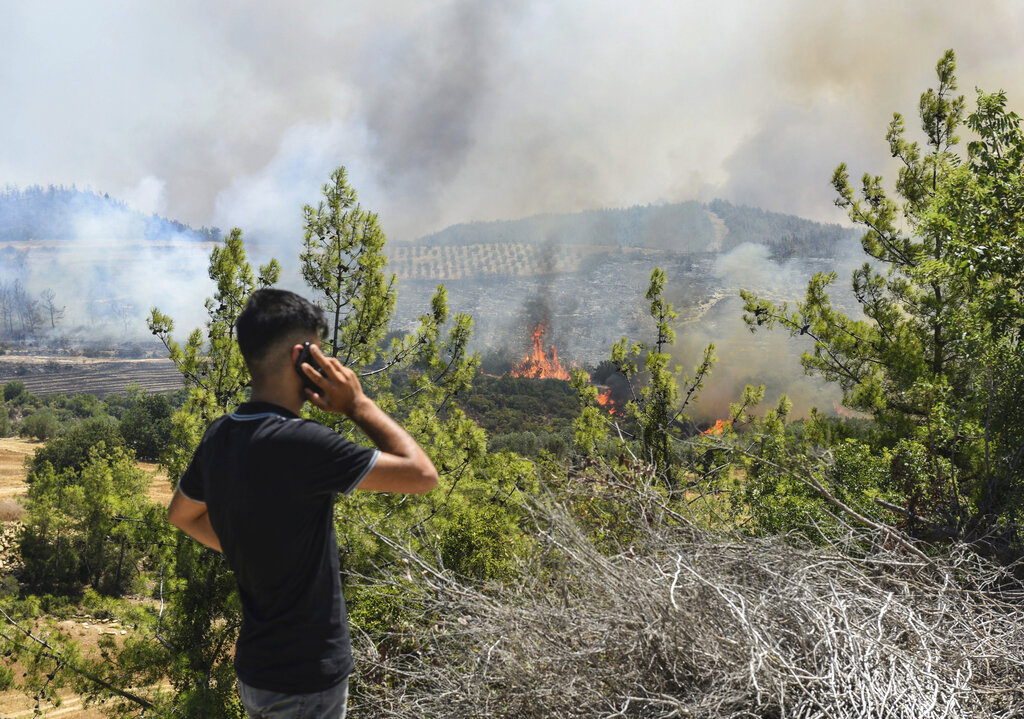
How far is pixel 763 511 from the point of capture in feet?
17.6

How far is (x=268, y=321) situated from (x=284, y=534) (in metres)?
0.59

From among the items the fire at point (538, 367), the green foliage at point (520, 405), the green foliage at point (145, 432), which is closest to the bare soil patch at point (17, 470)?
the green foliage at point (145, 432)

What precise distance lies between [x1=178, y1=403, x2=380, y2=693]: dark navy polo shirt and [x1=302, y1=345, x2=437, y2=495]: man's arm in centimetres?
8

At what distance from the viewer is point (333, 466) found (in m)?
1.62

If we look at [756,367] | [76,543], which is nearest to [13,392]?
[76,543]

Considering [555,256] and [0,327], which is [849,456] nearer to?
[555,256]

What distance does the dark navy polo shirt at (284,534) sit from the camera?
161 centimetres

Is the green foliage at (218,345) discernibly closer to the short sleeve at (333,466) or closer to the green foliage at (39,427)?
the short sleeve at (333,466)

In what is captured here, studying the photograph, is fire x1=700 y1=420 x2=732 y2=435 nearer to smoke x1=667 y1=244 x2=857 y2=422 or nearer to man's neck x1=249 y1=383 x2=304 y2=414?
man's neck x1=249 y1=383 x2=304 y2=414

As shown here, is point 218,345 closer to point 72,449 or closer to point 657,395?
point 657,395

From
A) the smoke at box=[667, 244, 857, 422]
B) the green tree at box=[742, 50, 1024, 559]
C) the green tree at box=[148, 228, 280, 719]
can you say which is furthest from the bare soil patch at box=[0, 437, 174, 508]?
the green tree at box=[742, 50, 1024, 559]

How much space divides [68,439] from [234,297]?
31750 millimetres

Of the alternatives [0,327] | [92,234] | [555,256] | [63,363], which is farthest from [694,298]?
[92,234]

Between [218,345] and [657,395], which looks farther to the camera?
[657,395]
